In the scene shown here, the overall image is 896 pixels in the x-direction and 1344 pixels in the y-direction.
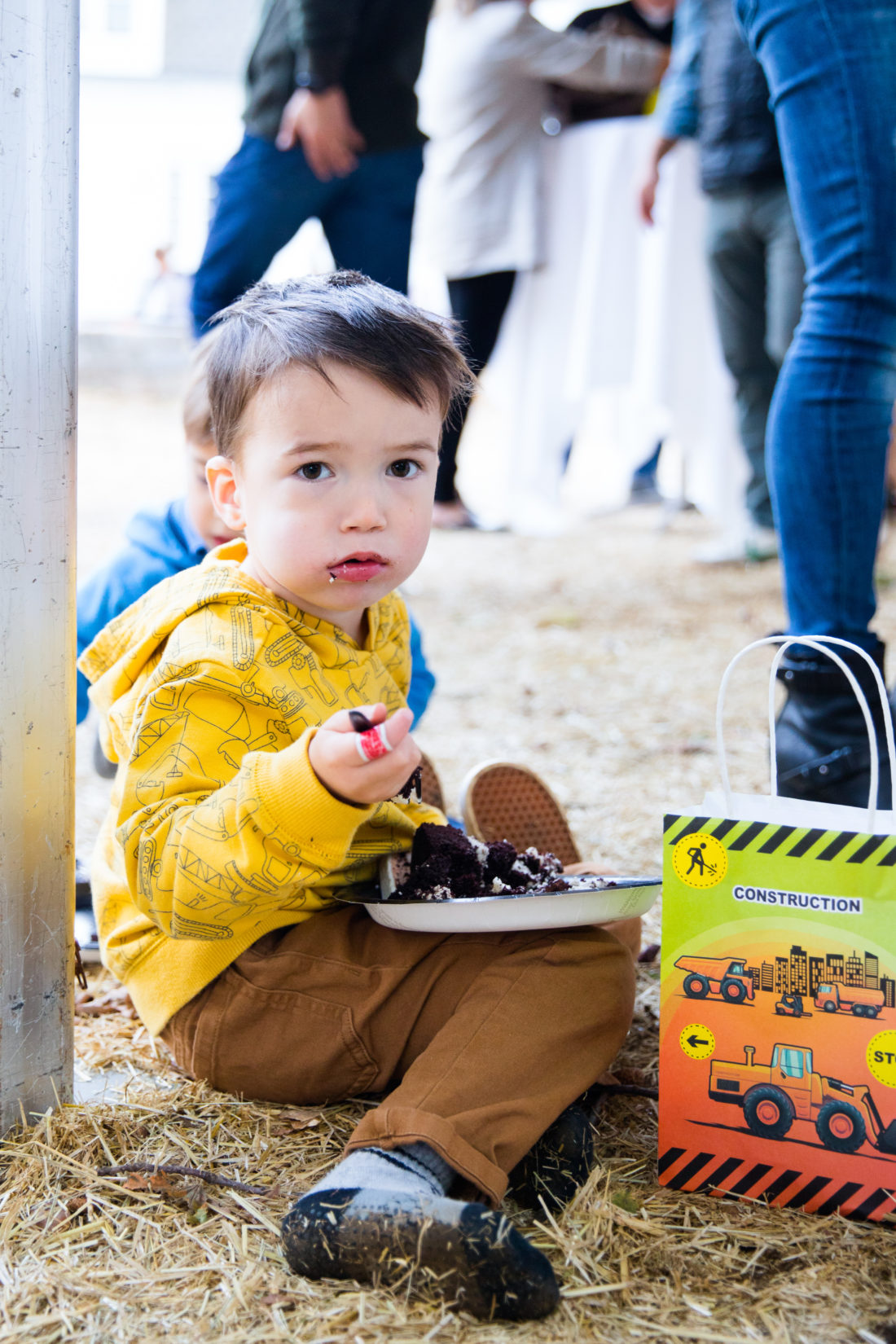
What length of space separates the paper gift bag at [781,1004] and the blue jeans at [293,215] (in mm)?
1958

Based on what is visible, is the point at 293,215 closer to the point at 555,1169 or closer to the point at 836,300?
the point at 836,300

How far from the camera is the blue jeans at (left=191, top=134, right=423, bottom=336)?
8.97 ft

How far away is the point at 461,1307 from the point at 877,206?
4.56ft

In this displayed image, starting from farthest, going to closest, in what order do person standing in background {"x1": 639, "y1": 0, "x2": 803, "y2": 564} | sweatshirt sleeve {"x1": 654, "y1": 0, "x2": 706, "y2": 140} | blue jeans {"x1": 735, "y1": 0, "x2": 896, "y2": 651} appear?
sweatshirt sleeve {"x1": 654, "y1": 0, "x2": 706, "y2": 140} < person standing in background {"x1": 639, "y1": 0, "x2": 803, "y2": 564} < blue jeans {"x1": 735, "y1": 0, "x2": 896, "y2": 651}

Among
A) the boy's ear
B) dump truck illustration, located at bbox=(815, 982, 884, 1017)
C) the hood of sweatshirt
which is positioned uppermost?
the boy's ear

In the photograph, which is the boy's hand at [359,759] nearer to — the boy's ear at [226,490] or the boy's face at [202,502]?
the boy's ear at [226,490]

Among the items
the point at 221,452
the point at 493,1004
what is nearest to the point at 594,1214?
the point at 493,1004

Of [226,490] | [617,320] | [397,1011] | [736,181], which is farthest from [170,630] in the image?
[617,320]

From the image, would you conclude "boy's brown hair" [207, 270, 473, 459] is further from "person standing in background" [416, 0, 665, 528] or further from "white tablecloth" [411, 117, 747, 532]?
"white tablecloth" [411, 117, 747, 532]

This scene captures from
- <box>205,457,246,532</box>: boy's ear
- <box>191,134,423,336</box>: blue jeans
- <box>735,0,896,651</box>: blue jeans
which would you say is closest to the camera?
<box>205,457,246,532</box>: boy's ear

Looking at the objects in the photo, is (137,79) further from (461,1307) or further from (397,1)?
(461,1307)

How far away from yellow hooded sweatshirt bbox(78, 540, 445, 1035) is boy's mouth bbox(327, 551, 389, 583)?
0.23 ft

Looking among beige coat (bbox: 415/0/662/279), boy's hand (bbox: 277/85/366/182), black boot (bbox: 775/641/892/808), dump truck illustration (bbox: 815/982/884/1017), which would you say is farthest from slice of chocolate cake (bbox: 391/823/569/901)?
beige coat (bbox: 415/0/662/279)

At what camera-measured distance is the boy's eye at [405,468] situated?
115 cm
